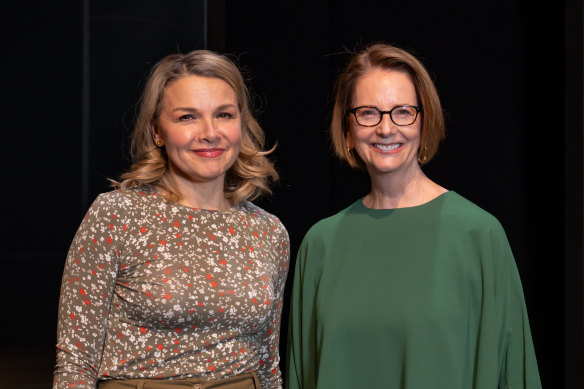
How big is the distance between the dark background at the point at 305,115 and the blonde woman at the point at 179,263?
0.84 m

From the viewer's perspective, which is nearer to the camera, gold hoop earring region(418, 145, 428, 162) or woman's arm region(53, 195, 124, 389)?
woman's arm region(53, 195, 124, 389)

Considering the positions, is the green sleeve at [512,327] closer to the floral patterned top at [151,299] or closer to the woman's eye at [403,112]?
the woman's eye at [403,112]

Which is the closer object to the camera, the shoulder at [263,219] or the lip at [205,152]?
the lip at [205,152]

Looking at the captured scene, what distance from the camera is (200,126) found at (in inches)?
Answer: 82.2

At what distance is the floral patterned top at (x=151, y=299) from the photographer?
194 centimetres

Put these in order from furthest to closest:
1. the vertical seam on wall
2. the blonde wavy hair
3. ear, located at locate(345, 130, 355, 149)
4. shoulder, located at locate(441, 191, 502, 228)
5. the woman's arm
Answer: the vertical seam on wall → ear, located at locate(345, 130, 355, 149) → the blonde wavy hair → shoulder, located at locate(441, 191, 502, 228) → the woman's arm

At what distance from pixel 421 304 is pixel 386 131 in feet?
1.66

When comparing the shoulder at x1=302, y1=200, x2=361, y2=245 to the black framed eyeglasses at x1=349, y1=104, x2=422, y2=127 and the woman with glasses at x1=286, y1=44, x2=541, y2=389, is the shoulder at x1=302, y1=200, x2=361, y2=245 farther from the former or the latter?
the black framed eyeglasses at x1=349, y1=104, x2=422, y2=127

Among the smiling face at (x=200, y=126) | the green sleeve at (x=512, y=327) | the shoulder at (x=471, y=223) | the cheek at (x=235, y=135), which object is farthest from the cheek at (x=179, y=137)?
the green sleeve at (x=512, y=327)

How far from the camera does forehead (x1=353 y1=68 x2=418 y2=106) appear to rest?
2.14 m

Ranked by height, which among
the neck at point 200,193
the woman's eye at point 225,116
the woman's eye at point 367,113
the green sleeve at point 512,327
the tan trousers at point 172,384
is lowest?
the tan trousers at point 172,384

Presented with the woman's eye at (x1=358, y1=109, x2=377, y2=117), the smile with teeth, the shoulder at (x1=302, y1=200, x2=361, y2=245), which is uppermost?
the woman's eye at (x1=358, y1=109, x2=377, y2=117)

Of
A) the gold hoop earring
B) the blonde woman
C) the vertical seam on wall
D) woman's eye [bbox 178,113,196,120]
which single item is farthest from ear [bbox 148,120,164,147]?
the vertical seam on wall

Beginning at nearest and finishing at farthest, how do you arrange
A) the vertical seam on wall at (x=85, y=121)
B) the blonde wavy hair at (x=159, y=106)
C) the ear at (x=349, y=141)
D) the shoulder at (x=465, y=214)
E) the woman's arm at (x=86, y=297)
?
the woman's arm at (x=86, y=297), the shoulder at (x=465, y=214), the blonde wavy hair at (x=159, y=106), the ear at (x=349, y=141), the vertical seam on wall at (x=85, y=121)
